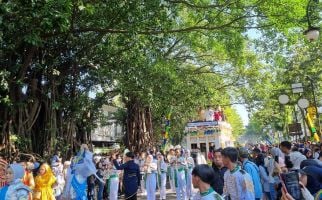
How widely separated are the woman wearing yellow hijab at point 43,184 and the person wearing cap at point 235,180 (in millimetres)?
5019

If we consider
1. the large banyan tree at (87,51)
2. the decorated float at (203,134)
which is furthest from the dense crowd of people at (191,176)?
the decorated float at (203,134)

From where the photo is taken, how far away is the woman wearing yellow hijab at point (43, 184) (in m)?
8.52

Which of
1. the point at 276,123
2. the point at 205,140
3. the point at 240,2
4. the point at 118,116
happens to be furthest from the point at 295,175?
the point at 276,123

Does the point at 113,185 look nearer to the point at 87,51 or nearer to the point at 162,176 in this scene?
the point at 162,176

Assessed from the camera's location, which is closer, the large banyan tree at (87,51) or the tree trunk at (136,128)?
the large banyan tree at (87,51)

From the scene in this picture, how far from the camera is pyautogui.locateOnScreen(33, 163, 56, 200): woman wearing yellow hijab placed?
8.52 m

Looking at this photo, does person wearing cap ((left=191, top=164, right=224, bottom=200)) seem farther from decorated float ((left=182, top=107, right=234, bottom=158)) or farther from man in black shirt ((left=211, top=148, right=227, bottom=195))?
decorated float ((left=182, top=107, right=234, bottom=158))

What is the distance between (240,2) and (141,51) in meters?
4.04

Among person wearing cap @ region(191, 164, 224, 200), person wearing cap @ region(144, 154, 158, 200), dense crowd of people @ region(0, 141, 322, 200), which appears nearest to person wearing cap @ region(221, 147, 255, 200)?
dense crowd of people @ region(0, 141, 322, 200)

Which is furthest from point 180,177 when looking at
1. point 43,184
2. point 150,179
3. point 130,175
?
point 43,184

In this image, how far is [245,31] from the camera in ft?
40.8

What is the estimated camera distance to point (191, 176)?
470 centimetres

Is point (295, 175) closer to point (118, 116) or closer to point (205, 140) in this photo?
point (118, 116)

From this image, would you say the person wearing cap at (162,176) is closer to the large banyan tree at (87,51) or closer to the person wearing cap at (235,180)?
the large banyan tree at (87,51)
